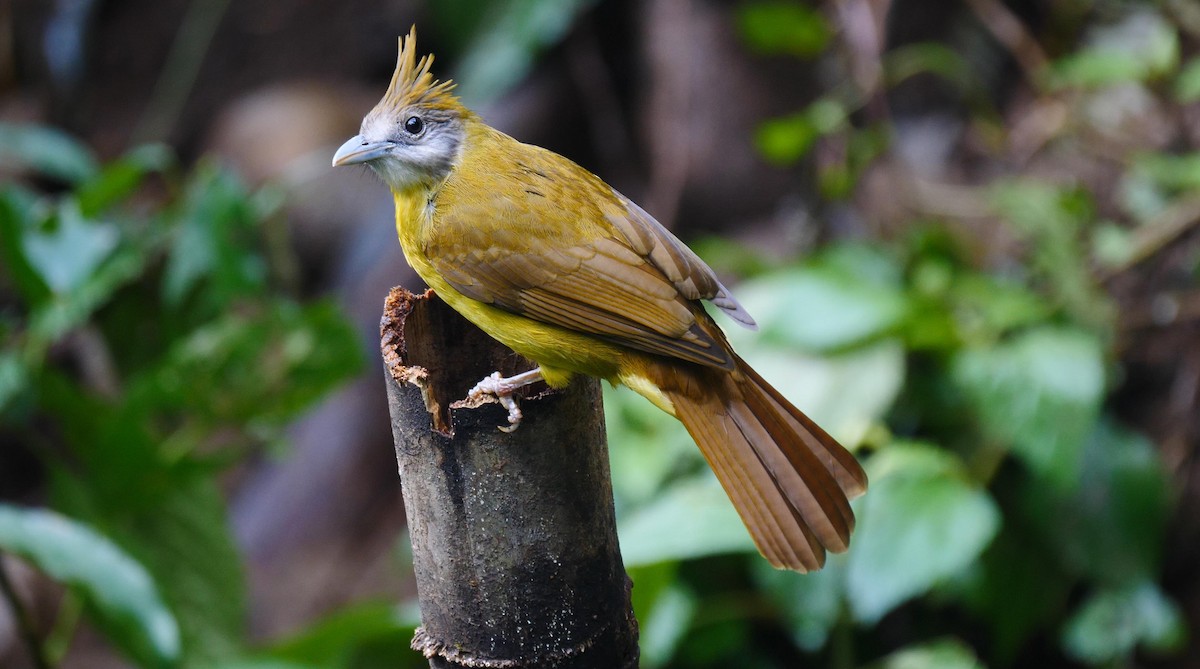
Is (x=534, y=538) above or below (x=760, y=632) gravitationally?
above

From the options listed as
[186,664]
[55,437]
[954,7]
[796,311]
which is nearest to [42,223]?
[186,664]

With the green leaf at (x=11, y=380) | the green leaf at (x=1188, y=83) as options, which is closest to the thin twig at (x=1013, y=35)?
the green leaf at (x=1188, y=83)

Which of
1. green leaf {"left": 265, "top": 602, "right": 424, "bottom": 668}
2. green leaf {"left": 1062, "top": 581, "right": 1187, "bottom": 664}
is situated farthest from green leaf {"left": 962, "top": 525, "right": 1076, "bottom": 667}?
green leaf {"left": 265, "top": 602, "right": 424, "bottom": 668}

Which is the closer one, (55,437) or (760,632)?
(760,632)

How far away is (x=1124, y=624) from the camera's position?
391cm

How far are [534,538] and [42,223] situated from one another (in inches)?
97.7

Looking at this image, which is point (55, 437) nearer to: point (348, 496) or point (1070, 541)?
point (348, 496)

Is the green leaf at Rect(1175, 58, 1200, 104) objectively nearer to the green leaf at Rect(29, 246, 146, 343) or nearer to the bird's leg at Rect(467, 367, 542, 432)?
the bird's leg at Rect(467, 367, 542, 432)

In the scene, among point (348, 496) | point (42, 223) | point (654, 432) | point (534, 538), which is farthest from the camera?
point (348, 496)

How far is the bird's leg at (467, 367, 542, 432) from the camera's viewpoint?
5.47 feet

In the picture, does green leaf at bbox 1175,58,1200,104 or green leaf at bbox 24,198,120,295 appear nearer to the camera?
green leaf at bbox 24,198,120,295

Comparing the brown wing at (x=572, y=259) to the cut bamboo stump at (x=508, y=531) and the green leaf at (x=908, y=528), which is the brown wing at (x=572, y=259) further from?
the green leaf at (x=908, y=528)

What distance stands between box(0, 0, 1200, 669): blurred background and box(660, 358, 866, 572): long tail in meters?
0.67

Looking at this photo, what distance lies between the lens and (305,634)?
3.23 metres
